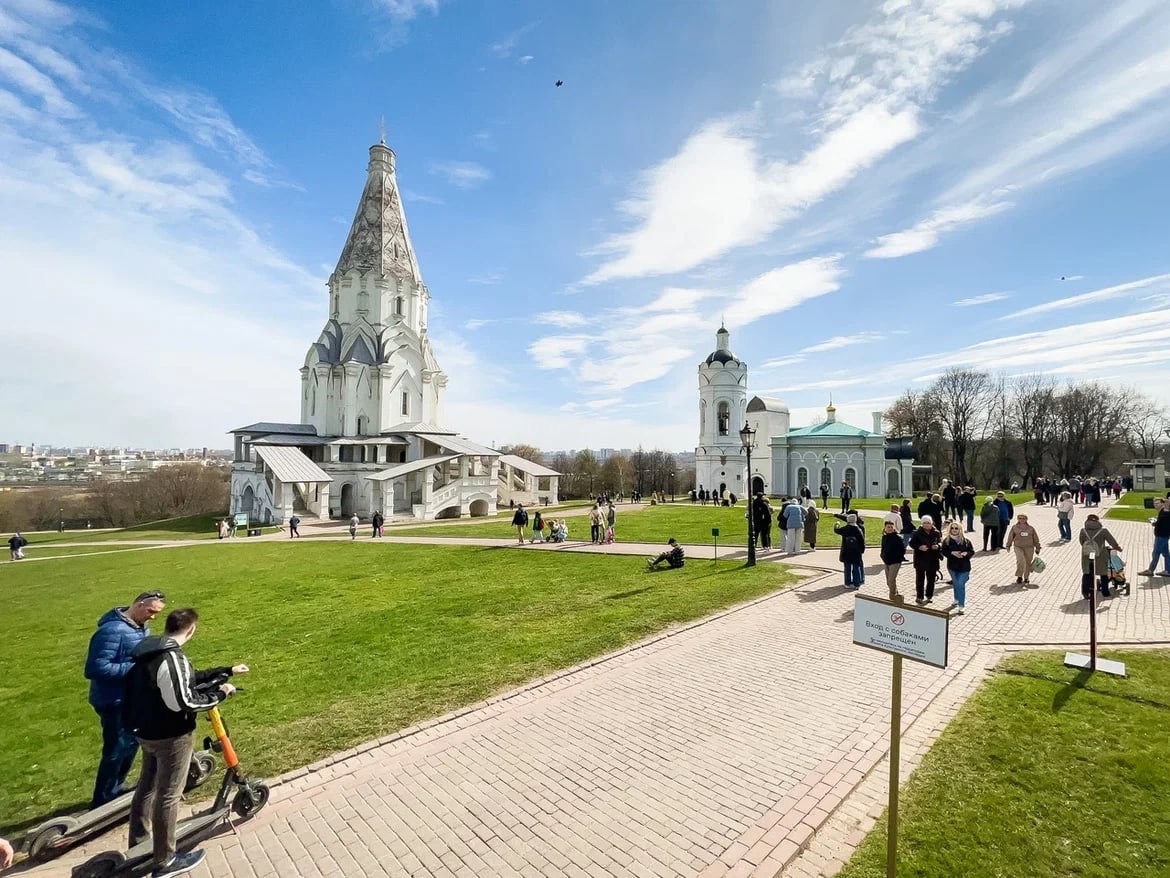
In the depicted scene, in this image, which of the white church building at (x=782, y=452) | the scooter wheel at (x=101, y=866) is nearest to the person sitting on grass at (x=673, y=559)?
the scooter wheel at (x=101, y=866)

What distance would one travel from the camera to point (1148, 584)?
37.6 feet

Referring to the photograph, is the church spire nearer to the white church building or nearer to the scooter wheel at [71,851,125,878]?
the white church building

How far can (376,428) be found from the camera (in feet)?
142

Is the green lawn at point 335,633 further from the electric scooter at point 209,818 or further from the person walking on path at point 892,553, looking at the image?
the person walking on path at point 892,553

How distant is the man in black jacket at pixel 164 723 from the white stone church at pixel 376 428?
32.8 m

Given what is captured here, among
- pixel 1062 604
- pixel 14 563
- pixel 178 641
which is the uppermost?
pixel 178 641

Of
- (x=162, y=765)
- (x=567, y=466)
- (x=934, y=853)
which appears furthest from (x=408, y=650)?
(x=567, y=466)

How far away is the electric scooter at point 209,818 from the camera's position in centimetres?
379

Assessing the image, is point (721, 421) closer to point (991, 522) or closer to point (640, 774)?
point (991, 522)

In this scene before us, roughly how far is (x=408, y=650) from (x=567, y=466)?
87.4m

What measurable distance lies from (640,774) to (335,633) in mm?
7154

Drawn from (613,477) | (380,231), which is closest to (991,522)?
(380,231)

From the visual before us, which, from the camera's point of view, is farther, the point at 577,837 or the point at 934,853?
the point at 577,837

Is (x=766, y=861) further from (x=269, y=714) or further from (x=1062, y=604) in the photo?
(x=1062, y=604)
